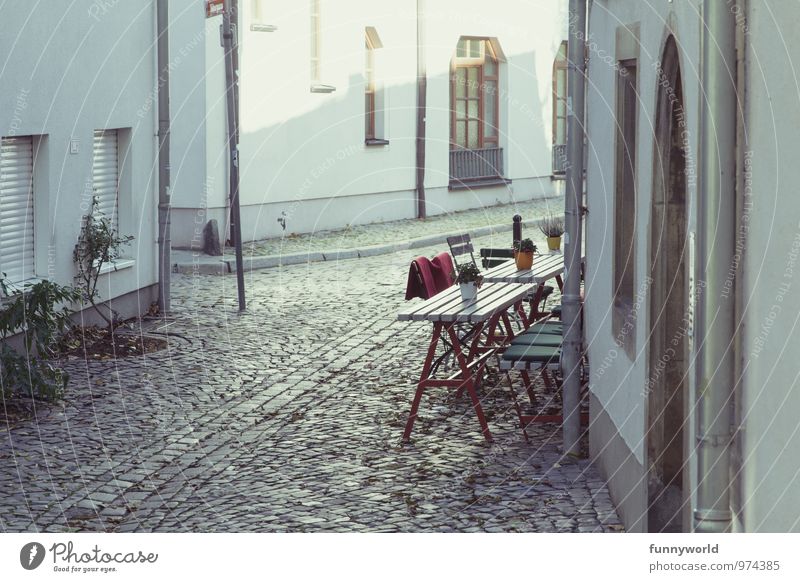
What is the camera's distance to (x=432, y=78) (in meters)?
26.3

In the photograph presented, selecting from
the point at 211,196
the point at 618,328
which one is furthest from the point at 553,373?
the point at 211,196

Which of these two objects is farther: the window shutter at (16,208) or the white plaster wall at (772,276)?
the window shutter at (16,208)

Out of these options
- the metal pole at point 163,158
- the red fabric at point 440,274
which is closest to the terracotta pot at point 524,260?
the red fabric at point 440,274

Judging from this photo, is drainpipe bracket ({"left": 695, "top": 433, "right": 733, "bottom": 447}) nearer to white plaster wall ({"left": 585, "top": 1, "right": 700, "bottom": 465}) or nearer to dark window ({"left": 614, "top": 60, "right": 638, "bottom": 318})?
white plaster wall ({"left": 585, "top": 1, "right": 700, "bottom": 465})

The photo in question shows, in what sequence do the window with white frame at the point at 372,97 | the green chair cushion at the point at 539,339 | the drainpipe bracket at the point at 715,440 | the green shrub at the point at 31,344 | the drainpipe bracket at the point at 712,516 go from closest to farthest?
the drainpipe bracket at the point at 715,440 → the drainpipe bracket at the point at 712,516 → the green chair cushion at the point at 539,339 → the green shrub at the point at 31,344 → the window with white frame at the point at 372,97

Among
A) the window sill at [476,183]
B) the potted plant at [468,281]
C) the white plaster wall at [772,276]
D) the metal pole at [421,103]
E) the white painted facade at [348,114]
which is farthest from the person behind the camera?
the window sill at [476,183]

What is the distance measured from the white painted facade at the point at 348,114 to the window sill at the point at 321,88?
0.12m

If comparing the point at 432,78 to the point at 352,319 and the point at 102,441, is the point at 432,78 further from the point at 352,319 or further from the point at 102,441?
the point at 102,441

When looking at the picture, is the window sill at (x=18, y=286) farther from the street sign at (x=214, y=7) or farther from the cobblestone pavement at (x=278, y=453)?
the street sign at (x=214, y=7)

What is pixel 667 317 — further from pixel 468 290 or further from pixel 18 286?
pixel 18 286

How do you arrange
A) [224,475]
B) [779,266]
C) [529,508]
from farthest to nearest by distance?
[224,475] → [529,508] → [779,266]

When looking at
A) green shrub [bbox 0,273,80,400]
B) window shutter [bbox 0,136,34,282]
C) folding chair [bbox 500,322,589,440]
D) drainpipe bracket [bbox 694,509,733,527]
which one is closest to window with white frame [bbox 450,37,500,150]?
window shutter [bbox 0,136,34,282]

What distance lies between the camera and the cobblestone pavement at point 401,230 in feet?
69.3

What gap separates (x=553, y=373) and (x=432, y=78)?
15688 mm
